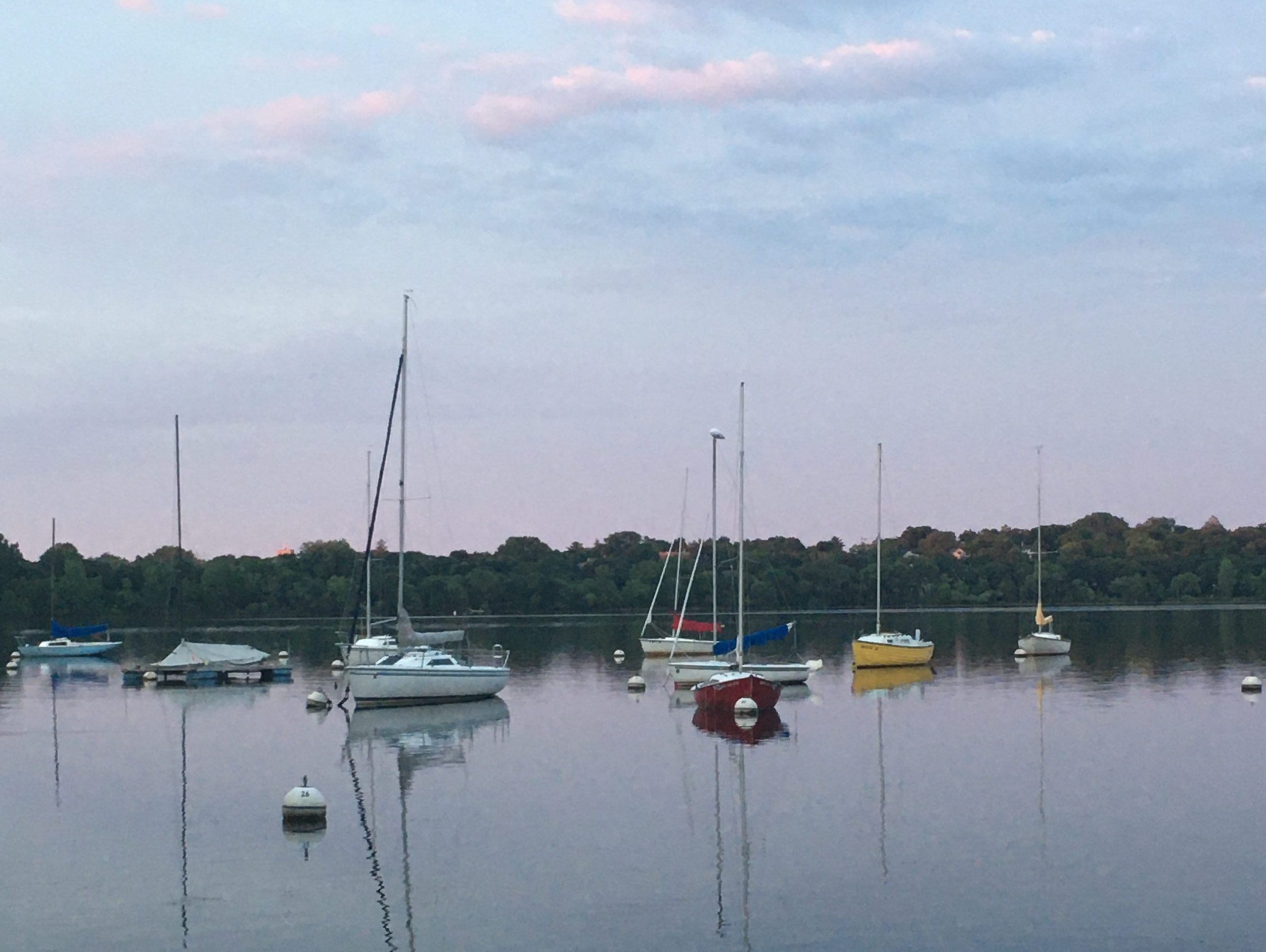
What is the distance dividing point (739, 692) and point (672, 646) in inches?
1391

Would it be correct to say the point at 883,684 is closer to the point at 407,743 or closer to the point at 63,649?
the point at 407,743

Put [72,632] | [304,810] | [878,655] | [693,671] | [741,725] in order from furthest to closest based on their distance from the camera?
[72,632] < [878,655] < [693,671] < [741,725] < [304,810]

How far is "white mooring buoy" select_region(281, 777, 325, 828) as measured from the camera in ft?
111

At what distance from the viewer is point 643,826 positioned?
34219mm

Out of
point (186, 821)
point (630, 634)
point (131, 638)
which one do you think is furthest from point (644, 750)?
point (131, 638)

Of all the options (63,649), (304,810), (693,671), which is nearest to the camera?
(304,810)

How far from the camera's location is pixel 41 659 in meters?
105

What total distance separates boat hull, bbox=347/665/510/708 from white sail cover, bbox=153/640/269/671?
21071 millimetres

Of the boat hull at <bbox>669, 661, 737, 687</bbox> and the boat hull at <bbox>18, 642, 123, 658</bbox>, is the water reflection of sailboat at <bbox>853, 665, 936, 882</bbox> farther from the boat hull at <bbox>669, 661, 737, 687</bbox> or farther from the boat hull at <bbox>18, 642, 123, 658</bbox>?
the boat hull at <bbox>18, 642, 123, 658</bbox>

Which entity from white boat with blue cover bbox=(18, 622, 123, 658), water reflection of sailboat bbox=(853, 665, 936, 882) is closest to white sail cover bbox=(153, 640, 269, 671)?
white boat with blue cover bbox=(18, 622, 123, 658)

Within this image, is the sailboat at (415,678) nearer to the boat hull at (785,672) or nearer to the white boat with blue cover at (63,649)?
the boat hull at (785,672)

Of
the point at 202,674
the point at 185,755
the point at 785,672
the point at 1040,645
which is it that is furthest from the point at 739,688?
the point at 1040,645

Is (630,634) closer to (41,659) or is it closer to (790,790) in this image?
(41,659)

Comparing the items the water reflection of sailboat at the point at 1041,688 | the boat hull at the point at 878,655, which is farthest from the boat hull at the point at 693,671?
the water reflection of sailboat at the point at 1041,688
